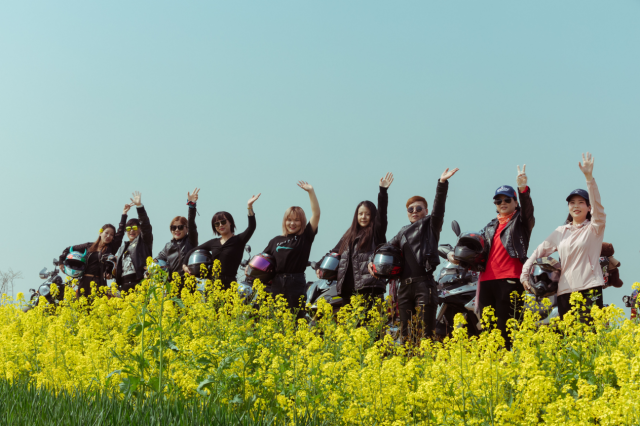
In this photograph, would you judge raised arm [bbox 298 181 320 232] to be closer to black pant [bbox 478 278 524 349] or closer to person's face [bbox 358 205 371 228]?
person's face [bbox 358 205 371 228]

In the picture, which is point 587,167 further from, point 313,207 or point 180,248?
point 180,248

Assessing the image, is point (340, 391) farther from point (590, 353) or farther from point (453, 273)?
point (453, 273)

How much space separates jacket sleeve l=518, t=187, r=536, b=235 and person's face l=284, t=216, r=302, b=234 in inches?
128

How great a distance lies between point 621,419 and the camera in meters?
3.14

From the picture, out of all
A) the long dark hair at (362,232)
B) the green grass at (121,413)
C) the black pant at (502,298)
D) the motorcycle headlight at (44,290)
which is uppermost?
the long dark hair at (362,232)

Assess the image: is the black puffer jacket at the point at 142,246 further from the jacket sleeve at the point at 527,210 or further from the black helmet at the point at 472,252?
the jacket sleeve at the point at 527,210

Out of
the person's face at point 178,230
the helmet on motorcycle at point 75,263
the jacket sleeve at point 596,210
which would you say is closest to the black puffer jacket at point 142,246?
the person's face at point 178,230

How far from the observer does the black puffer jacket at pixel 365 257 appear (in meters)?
8.08

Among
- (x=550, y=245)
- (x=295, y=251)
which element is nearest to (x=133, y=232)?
(x=295, y=251)

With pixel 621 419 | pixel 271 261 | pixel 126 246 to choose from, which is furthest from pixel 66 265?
pixel 621 419

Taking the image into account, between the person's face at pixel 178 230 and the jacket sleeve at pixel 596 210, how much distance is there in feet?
22.2

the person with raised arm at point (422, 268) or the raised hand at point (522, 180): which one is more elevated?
the raised hand at point (522, 180)

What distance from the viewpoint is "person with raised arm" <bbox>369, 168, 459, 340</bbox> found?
732 centimetres

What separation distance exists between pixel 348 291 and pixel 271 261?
120 cm
